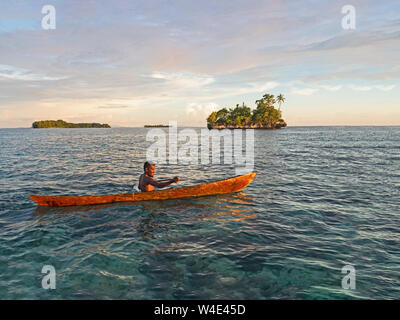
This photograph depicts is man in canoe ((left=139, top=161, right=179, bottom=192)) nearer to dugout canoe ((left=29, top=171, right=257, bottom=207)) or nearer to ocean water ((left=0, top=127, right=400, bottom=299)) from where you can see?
dugout canoe ((left=29, top=171, right=257, bottom=207))

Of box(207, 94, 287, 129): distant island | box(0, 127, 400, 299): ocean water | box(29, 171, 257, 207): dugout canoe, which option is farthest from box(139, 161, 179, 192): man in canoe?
box(207, 94, 287, 129): distant island

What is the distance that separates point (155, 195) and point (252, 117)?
5251 inches

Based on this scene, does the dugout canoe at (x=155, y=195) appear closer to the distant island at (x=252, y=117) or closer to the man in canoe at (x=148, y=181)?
the man in canoe at (x=148, y=181)

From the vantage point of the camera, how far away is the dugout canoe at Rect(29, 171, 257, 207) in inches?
459

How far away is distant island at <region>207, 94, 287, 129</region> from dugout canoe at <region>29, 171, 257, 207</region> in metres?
125

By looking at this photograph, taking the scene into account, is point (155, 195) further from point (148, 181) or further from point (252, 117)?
→ point (252, 117)

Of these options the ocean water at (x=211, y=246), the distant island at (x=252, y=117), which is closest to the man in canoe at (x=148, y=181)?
the ocean water at (x=211, y=246)

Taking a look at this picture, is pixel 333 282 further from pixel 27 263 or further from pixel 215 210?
pixel 27 263

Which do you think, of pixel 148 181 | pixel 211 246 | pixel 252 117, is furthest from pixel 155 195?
pixel 252 117

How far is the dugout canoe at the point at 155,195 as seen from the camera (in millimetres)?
11656

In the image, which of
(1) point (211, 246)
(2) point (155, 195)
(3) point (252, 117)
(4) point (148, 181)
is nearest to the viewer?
(1) point (211, 246)

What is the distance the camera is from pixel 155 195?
41.8 feet

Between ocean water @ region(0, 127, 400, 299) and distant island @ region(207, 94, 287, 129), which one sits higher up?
distant island @ region(207, 94, 287, 129)

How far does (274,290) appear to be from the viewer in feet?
19.7
